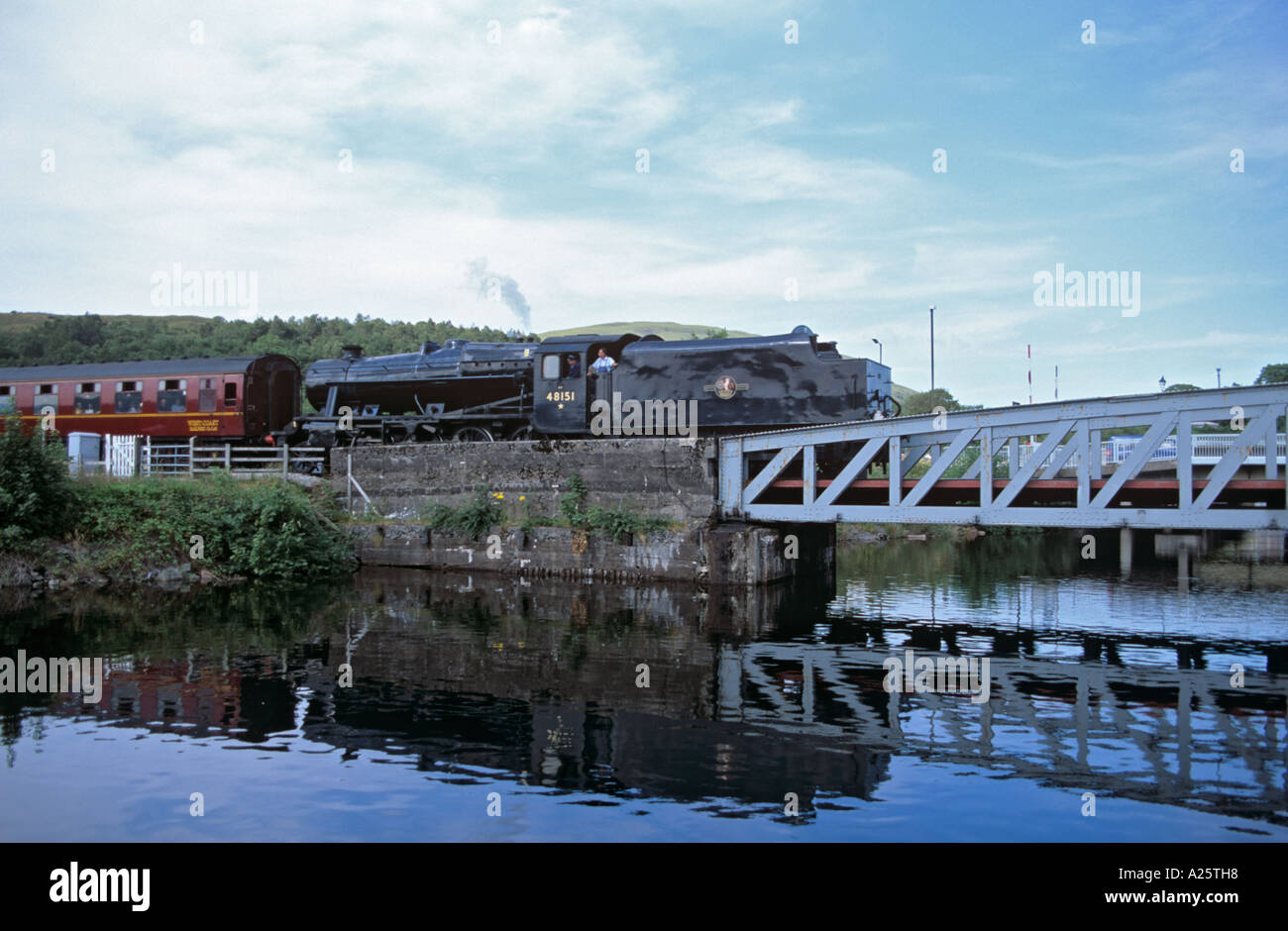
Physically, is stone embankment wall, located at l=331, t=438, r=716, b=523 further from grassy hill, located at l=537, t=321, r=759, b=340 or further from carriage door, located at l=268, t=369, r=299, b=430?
grassy hill, located at l=537, t=321, r=759, b=340

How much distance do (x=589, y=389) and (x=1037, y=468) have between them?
1030 centimetres

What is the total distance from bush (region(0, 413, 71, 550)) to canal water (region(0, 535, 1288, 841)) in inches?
145

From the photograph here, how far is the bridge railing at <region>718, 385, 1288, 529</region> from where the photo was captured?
46.9 feet

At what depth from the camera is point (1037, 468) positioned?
1636 centimetres

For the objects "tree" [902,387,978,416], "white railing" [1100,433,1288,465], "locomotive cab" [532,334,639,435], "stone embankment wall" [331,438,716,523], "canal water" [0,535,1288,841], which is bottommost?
"canal water" [0,535,1288,841]

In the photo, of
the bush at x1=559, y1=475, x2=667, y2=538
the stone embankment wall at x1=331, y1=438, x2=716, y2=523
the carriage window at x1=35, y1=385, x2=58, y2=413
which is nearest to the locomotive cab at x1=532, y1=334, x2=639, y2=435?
the stone embankment wall at x1=331, y1=438, x2=716, y2=523

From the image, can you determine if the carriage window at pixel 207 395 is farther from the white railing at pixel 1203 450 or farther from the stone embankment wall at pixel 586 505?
the white railing at pixel 1203 450

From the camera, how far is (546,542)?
69.5 ft

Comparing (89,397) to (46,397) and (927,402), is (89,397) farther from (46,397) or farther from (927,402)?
(927,402)
